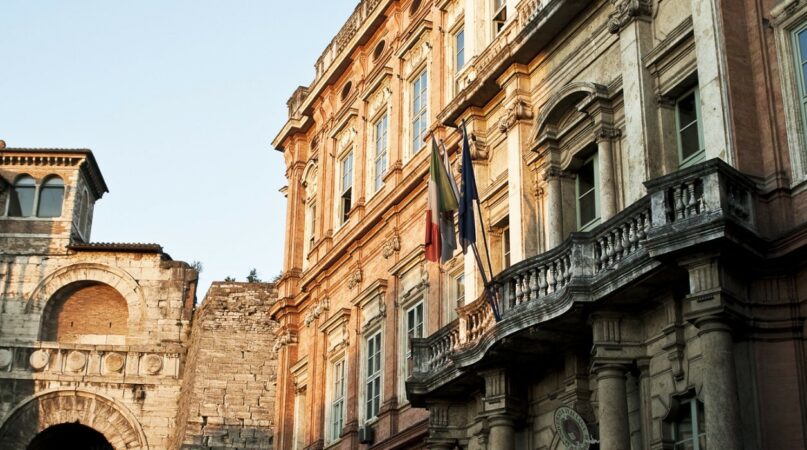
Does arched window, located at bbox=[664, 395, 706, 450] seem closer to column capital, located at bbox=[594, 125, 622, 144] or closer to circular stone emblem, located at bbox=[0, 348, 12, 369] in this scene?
column capital, located at bbox=[594, 125, 622, 144]

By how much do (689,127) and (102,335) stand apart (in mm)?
29493

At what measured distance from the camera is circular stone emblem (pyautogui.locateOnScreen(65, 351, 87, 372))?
40406 mm

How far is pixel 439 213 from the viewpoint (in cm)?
1870

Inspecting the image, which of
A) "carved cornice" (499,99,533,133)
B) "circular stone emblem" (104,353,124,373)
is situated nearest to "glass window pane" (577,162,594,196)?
"carved cornice" (499,99,533,133)

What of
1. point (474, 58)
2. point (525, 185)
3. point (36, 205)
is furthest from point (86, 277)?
point (525, 185)

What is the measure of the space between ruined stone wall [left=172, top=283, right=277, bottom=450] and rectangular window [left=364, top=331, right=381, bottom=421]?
1257 cm

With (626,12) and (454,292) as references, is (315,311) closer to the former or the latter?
(454,292)

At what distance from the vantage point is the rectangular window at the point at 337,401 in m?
26.6

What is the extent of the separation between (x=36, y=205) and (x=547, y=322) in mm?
30707

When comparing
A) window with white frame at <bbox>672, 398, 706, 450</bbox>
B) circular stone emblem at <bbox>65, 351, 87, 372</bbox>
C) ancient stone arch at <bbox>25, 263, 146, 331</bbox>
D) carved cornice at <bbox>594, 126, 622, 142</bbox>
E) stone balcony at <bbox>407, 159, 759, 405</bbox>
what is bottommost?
window with white frame at <bbox>672, 398, 706, 450</bbox>

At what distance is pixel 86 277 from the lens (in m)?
41.7

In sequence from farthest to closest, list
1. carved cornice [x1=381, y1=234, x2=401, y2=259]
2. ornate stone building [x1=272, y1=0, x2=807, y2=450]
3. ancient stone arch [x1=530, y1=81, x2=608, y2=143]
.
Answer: carved cornice [x1=381, y1=234, x2=401, y2=259]
ancient stone arch [x1=530, y1=81, x2=608, y2=143]
ornate stone building [x1=272, y1=0, x2=807, y2=450]

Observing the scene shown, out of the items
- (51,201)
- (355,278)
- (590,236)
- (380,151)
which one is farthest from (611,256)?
(51,201)

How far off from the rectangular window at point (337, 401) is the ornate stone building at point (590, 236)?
0.08 meters
